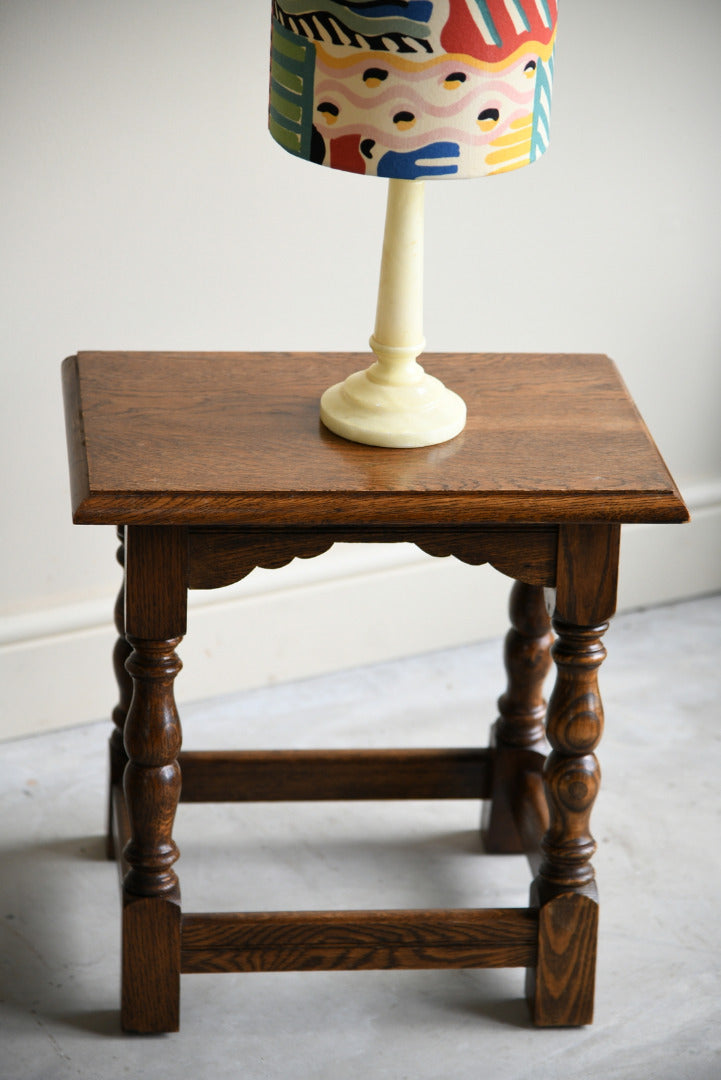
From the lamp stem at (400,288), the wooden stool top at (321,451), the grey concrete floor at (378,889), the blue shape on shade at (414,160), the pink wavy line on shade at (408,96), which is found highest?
the pink wavy line on shade at (408,96)

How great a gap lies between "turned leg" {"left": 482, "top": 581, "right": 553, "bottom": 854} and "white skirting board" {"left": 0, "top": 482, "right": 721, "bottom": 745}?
1.59 ft

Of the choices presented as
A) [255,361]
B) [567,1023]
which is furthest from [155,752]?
[567,1023]

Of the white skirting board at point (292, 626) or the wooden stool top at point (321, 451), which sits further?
the white skirting board at point (292, 626)

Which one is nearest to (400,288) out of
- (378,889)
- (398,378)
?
(398,378)

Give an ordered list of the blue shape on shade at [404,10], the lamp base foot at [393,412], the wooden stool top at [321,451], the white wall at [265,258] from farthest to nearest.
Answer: the white wall at [265,258], the lamp base foot at [393,412], the wooden stool top at [321,451], the blue shape on shade at [404,10]

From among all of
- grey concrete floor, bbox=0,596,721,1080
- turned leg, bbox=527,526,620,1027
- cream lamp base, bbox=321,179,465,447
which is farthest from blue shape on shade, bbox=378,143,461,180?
grey concrete floor, bbox=0,596,721,1080

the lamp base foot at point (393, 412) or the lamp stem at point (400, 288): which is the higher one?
the lamp stem at point (400, 288)

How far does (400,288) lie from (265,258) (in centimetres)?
69

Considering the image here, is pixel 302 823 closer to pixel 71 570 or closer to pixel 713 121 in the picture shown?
pixel 71 570

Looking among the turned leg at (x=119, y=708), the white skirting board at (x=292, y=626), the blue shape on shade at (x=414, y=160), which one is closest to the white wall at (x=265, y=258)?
the white skirting board at (x=292, y=626)

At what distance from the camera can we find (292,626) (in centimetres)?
226

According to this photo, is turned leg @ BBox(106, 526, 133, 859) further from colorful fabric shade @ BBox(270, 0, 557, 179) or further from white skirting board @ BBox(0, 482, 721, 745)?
colorful fabric shade @ BBox(270, 0, 557, 179)

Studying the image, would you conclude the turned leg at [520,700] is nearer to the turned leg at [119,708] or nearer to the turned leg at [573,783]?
the turned leg at [573,783]

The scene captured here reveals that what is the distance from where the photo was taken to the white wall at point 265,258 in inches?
73.2
